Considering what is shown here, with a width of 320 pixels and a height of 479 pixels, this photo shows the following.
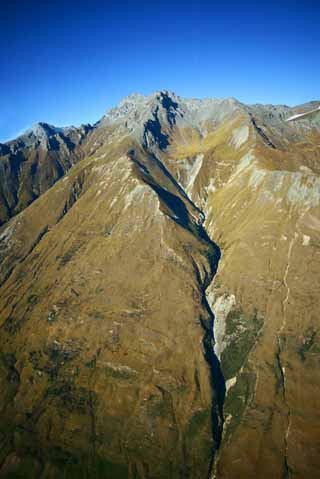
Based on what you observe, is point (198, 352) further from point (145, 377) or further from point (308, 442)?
point (308, 442)

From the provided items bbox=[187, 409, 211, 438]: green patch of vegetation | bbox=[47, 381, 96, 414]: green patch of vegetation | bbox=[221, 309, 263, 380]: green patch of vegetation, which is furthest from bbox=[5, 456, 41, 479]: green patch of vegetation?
bbox=[221, 309, 263, 380]: green patch of vegetation

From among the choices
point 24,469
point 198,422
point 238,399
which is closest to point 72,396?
point 24,469

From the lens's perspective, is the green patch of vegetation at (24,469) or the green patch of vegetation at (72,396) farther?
the green patch of vegetation at (72,396)

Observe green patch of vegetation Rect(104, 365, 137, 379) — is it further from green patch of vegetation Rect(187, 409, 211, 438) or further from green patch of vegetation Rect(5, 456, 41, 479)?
green patch of vegetation Rect(5, 456, 41, 479)

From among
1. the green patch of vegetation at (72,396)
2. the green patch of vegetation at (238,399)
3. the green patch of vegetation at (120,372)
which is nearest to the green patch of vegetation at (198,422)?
the green patch of vegetation at (238,399)

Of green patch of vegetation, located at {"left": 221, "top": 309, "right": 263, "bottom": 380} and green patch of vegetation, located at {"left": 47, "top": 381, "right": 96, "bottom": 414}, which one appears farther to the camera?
green patch of vegetation, located at {"left": 221, "top": 309, "right": 263, "bottom": 380}

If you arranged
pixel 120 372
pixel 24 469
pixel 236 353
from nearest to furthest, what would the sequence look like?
pixel 24 469
pixel 120 372
pixel 236 353

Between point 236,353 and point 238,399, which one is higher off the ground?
point 236,353

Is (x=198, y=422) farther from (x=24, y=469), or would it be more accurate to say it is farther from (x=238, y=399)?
(x=24, y=469)

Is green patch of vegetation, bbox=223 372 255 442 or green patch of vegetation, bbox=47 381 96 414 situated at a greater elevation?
green patch of vegetation, bbox=47 381 96 414

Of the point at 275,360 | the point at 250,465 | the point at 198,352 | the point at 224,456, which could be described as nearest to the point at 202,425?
the point at 224,456

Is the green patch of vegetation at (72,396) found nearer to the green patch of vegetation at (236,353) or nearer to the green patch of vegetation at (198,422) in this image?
the green patch of vegetation at (198,422)
